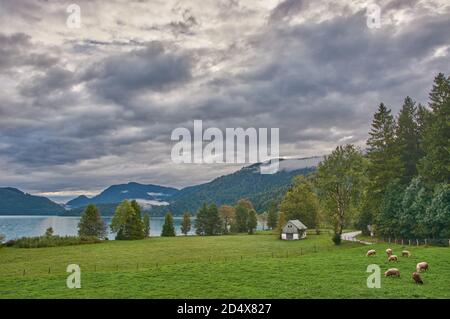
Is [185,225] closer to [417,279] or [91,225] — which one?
[91,225]

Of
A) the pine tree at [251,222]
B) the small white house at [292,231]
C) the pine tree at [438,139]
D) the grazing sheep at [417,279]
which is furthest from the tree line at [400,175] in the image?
the pine tree at [251,222]

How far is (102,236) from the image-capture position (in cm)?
9831

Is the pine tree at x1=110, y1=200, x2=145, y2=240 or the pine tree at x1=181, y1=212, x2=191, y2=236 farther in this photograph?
the pine tree at x1=181, y1=212, x2=191, y2=236

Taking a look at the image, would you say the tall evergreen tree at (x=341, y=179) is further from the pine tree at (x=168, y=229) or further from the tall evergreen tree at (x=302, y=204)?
the pine tree at (x=168, y=229)

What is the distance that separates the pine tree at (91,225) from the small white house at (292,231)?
47.1 metres

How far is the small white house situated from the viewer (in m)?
85.1

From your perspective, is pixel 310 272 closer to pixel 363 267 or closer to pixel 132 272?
pixel 363 267

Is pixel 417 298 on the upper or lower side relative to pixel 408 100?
lower

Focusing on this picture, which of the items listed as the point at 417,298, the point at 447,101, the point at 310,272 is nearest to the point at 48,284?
the point at 310,272

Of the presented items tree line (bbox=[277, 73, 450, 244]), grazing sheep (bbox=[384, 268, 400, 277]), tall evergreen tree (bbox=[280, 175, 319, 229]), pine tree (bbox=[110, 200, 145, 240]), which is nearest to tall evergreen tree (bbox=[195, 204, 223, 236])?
pine tree (bbox=[110, 200, 145, 240])

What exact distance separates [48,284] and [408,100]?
200ft

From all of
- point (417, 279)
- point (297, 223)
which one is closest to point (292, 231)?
point (297, 223)

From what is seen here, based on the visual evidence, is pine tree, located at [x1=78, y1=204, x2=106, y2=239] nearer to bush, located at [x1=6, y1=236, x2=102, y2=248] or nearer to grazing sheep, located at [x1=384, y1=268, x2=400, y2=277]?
bush, located at [x1=6, y1=236, x2=102, y2=248]

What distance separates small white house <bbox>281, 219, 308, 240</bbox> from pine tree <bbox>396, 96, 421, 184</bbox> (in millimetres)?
29325
